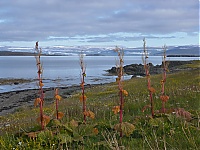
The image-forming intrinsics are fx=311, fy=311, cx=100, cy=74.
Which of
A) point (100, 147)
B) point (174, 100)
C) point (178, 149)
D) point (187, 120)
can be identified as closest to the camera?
point (178, 149)

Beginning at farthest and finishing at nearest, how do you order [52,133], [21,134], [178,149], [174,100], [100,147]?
[174,100] → [21,134] → [52,133] → [100,147] → [178,149]

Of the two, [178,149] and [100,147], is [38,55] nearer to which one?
[100,147]

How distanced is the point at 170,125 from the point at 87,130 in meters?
2.00

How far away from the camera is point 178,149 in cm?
568

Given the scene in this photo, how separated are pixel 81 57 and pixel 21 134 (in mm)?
2249

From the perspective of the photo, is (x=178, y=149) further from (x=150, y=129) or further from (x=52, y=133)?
(x=52, y=133)

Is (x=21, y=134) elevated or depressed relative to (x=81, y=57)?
depressed

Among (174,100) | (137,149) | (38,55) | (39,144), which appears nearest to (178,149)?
(137,149)

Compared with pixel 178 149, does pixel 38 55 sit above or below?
above

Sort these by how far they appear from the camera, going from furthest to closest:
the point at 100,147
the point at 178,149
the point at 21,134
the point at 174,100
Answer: the point at 174,100, the point at 21,134, the point at 100,147, the point at 178,149

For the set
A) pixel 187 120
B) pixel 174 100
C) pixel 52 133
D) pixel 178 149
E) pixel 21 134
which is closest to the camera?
pixel 178 149

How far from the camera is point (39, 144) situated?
601 centimetres

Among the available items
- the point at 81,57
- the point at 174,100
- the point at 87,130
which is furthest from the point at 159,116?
the point at 174,100

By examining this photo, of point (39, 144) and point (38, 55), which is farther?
point (38, 55)
